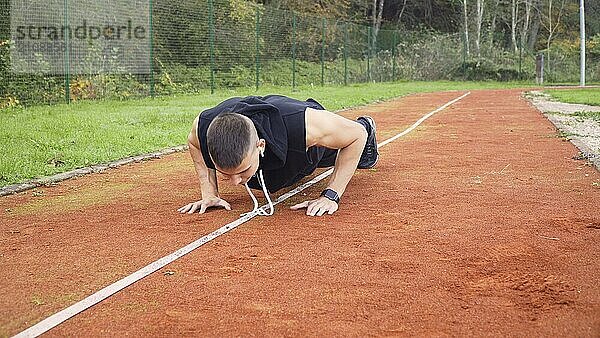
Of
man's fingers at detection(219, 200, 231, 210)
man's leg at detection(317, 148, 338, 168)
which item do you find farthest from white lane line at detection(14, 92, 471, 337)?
man's leg at detection(317, 148, 338, 168)

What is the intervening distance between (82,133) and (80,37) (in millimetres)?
7976

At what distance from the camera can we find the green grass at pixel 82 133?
7793 millimetres

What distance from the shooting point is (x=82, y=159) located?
8047mm

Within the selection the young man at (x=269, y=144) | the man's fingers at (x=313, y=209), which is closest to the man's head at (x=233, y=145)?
the young man at (x=269, y=144)

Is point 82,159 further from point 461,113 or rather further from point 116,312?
point 461,113

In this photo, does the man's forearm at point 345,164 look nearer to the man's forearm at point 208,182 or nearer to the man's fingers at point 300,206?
the man's fingers at point 300,206

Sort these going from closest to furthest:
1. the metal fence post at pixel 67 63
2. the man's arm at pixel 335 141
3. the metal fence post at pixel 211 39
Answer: the man's arm at pixel 335 141
the metal fence post at pixel 67 63
the metal fence post at pixel 211 39

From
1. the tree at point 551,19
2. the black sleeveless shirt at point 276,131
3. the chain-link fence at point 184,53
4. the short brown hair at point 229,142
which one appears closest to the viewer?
the short brown hair at point 229,142

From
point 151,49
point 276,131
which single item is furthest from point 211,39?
point 276,131

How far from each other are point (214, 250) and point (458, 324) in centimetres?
167

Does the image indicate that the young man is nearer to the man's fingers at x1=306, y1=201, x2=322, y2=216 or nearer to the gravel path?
the man's fingers at x1=306, y1=201, x2=322, y2=216

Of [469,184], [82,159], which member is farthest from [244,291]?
[82,159]

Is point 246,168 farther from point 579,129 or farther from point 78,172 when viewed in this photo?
point 579,129

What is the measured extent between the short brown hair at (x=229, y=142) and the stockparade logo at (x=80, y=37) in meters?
12.8
